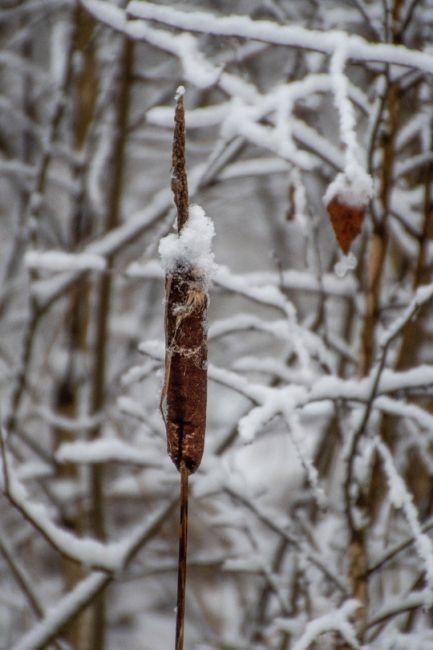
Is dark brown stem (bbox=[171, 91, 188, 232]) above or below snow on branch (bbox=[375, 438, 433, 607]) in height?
above

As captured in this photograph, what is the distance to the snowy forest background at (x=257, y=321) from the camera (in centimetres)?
101

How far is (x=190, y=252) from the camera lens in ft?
1.70

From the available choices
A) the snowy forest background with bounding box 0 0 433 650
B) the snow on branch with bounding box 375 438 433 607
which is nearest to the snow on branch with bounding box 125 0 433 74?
the snowy forest background with bounding box 0 0 433 650

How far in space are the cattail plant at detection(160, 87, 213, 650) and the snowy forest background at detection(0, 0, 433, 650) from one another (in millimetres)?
246

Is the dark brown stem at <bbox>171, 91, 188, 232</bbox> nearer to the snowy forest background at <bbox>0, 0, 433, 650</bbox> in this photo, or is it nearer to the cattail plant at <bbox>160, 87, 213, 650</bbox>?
the cattail plant at <bbox>160, 87, 213, 650</bbox>

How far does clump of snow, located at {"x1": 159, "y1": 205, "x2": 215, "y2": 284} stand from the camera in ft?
1.69

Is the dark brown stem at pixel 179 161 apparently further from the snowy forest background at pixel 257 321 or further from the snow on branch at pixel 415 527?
the snow on branch at pixel 415 527

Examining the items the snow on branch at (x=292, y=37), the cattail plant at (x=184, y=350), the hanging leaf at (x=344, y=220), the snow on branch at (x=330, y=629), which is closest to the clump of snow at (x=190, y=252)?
the cattail plant at (x=184, y=350)

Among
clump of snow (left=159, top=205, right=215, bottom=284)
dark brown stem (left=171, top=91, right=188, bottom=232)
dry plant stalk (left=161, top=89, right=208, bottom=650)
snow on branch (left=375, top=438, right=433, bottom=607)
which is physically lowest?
snow on branch (left=375, top=438, right=433, bottom=607)

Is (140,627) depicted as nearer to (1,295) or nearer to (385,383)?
(1,295)

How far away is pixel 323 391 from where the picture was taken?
983mm

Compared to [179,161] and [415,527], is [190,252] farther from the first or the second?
[415,527]

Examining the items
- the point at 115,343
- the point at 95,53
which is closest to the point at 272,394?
the point at 95,53

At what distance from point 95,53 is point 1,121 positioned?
0.66 meters
